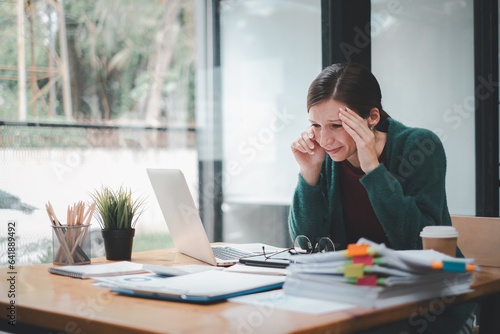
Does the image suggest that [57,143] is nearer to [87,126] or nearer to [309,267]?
[87,126]

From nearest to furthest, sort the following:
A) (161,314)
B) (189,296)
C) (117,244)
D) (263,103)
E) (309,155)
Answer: (161,314)
(189,296)
(117,244)
(309,155)
(263,103)

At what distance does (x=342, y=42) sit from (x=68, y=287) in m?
1.71

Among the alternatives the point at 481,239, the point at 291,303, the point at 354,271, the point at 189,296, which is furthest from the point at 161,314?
the point at 481,239

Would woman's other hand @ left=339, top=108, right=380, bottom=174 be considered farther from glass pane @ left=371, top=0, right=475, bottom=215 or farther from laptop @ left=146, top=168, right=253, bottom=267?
glass pane @ left=371, top=0, right=475, bottom=215

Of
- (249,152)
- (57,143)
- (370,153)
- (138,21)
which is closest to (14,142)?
(57,143)

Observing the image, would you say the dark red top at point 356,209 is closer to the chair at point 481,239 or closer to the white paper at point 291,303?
the chair at point 481,239

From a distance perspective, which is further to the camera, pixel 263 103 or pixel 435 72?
pixel 263 103

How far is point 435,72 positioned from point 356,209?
143 cm

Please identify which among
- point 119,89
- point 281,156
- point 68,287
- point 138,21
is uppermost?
point 138,21

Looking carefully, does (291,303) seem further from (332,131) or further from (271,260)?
(332,131)

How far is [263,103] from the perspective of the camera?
138 inches

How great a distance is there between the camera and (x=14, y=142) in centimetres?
257

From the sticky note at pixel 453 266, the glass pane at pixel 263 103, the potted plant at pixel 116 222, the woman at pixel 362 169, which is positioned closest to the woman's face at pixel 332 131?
the woman at pixel 362 169

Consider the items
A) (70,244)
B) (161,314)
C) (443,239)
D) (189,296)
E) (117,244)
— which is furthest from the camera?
(117,244)
